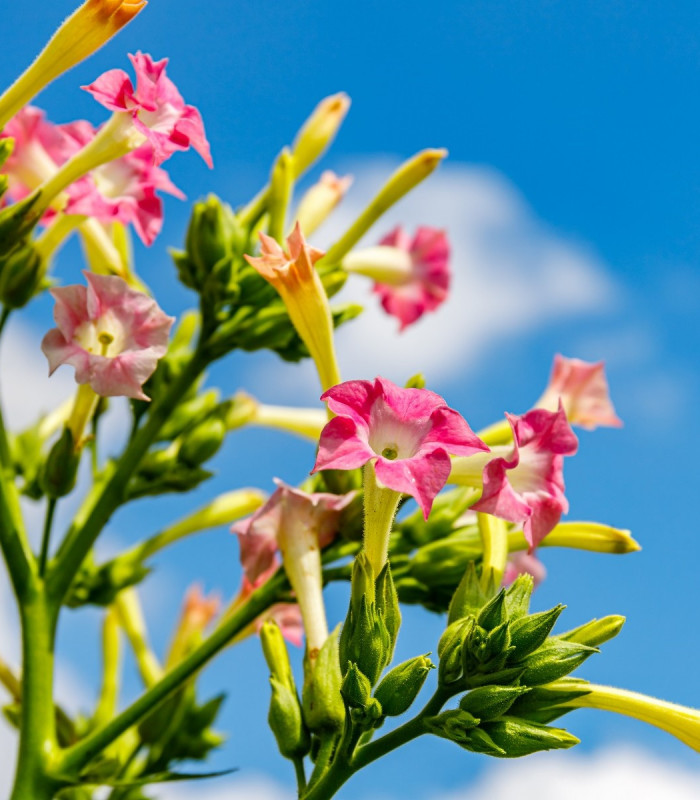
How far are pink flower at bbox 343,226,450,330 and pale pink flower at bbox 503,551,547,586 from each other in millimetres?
792

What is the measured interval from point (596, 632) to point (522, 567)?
96 cm

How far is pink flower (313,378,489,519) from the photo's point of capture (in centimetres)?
174

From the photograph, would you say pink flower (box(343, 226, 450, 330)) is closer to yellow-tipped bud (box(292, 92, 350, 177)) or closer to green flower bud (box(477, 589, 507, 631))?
yellow-tipped bud (box(292, 92, 350, 177))

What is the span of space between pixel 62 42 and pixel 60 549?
41.7 inches

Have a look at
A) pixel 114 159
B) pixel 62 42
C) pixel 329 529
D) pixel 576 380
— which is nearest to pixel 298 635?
pixel 329 529

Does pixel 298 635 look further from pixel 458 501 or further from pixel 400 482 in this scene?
pixel 400 482

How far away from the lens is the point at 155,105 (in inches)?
88.2

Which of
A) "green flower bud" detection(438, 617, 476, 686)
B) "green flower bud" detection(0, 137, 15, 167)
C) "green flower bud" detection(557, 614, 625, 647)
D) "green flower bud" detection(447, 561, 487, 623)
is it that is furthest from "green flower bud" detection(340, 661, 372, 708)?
"green flower bud" detection(0, 137, 15, 167)

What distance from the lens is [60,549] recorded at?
261 centimetres

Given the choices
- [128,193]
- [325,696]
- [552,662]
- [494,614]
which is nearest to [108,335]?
[128,193]

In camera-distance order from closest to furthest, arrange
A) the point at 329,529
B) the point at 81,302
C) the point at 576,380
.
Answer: the point at 81,302 < the point at 329,529 < the point at 576,380

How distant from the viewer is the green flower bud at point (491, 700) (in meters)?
1.84

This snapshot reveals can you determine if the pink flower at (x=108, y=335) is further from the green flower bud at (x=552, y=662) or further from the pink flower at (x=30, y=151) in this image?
the green flower bud at (x=552, y=662)

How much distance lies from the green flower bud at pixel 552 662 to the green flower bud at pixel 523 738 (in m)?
0.07
